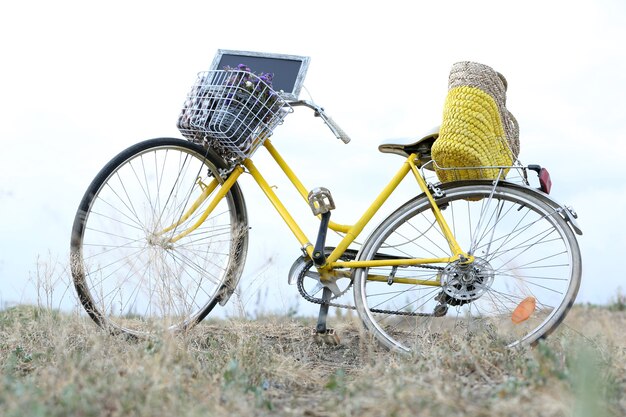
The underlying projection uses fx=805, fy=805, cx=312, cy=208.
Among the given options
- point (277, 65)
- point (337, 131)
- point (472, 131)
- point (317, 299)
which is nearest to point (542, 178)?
point (472, 131)

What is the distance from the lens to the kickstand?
4.82 m

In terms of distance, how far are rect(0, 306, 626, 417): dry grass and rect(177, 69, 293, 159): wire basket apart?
1.12 meters

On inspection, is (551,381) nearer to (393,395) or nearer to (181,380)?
(393,395)

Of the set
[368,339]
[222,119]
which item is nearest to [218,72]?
[222,119]

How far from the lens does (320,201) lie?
4750mm

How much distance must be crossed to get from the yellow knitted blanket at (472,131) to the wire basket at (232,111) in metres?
0.95

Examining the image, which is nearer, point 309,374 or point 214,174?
point 309,374

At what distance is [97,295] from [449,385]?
247 cm

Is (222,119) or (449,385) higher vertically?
(222,119)

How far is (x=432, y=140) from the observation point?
185 inches

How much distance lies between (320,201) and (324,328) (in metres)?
0.80

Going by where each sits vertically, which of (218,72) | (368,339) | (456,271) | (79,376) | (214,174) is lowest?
(79,376)

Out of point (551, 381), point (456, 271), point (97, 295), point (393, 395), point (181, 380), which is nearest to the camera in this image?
point (393, 395)

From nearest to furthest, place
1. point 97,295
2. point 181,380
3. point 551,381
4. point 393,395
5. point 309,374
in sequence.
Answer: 1. point 393,395
2. point 551,381
3. point 181,380
4. point 309,374
5. point 97,295
